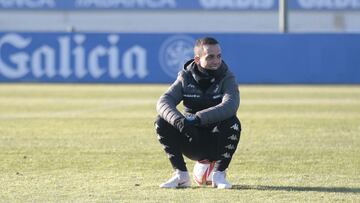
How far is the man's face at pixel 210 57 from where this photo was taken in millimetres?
8547

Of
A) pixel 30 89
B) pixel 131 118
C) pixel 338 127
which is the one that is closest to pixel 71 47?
pixel 30 89

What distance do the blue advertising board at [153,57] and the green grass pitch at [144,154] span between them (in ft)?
30.0

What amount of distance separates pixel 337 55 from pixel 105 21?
19018mm

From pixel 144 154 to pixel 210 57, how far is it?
134 inches

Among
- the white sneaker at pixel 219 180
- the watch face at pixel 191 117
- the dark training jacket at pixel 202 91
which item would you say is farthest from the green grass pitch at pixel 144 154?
the dark training jacket at pixel 202 91

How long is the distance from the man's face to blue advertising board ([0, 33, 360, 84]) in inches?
900

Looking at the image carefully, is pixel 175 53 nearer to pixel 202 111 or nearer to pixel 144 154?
pixel 144 154

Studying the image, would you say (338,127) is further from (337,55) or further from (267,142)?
(337,55)

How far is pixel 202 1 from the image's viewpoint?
47.7 m

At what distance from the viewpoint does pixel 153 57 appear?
104ft

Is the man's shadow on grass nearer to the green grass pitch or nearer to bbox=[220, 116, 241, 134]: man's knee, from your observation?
the green grass pitch

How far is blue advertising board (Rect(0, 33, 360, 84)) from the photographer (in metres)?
31.7

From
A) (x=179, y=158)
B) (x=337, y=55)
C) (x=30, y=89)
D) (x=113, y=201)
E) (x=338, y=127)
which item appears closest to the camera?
(x=113, y=201)

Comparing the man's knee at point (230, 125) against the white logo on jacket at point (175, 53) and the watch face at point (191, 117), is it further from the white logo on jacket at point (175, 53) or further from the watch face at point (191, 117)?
the white logo on jacket at point (175, 53)
